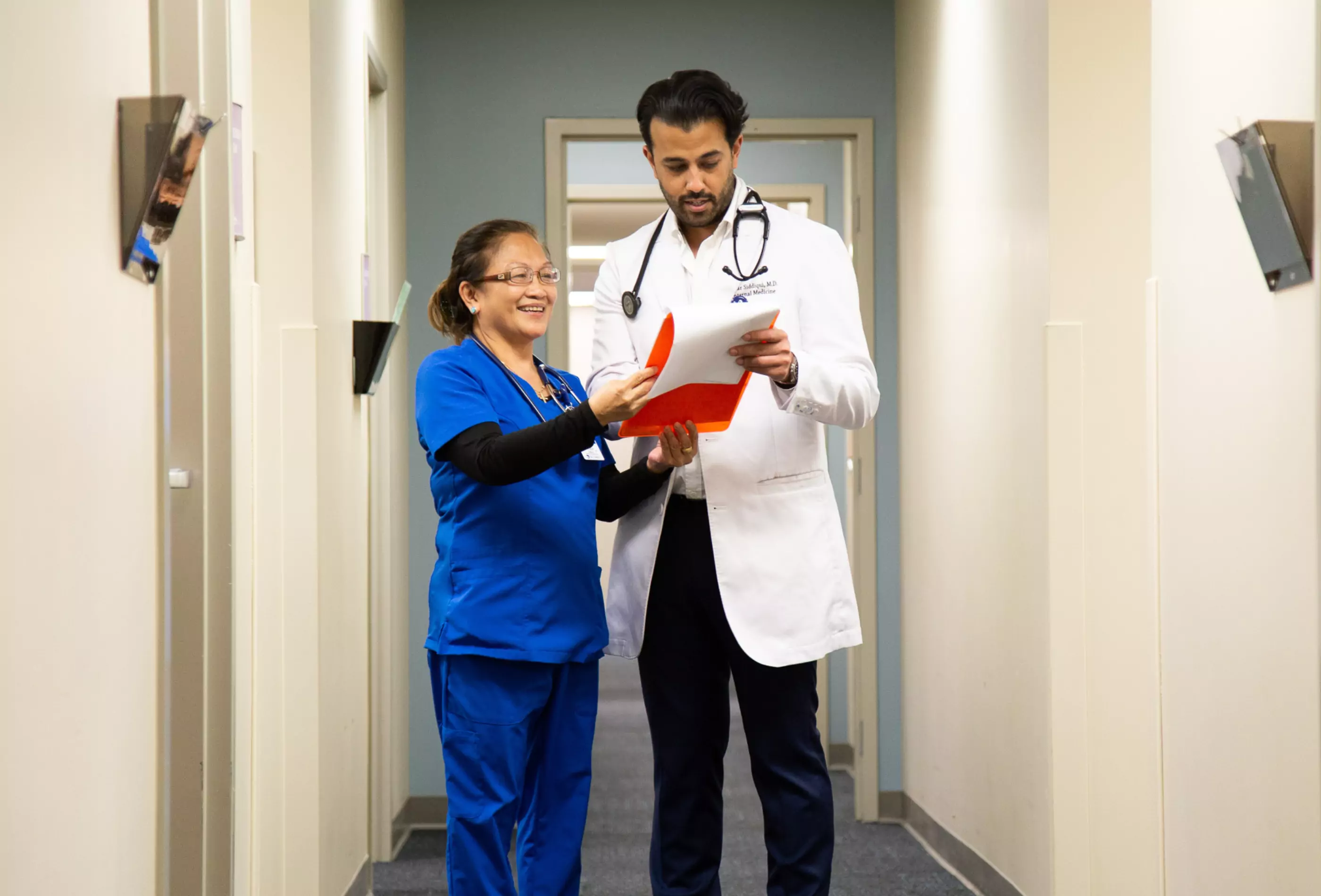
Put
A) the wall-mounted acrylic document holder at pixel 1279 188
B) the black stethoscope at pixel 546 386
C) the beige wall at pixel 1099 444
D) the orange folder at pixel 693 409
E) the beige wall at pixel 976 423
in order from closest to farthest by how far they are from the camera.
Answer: the wall-mounted acrylic document holder at pixel 1279 188, the orange folder at pixel 693 409, the black stethoscope at pixel 546 386, the beige wall at pixel 1099 444, the beige wall at pixel 976 423

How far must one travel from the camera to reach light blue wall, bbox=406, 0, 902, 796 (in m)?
4.14

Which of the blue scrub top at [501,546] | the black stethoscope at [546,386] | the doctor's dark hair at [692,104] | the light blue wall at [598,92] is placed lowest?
the blue scrub top at [501,546]

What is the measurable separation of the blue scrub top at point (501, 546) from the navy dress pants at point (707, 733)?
133 millimetres

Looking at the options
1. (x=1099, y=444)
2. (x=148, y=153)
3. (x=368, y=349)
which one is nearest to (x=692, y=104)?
(x=148, y=153)

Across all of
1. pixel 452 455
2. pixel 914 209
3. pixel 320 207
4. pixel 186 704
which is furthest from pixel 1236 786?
pixel 914 209

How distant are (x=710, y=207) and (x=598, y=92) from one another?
2279 millimetres

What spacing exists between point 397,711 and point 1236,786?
283 cm

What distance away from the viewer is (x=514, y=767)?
77.7 inches

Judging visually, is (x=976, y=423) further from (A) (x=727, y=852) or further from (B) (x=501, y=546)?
(B) (x=501, y=546)

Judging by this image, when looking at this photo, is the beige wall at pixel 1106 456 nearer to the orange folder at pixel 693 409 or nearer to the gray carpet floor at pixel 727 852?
the gray carpet floor at pixel 727 852

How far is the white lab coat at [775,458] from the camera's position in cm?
197

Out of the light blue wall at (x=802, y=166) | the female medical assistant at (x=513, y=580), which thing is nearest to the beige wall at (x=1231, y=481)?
the female medical assistant at (x=513, y=580)

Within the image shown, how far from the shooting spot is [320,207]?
2713mm

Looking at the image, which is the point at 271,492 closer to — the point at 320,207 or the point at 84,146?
the point at 320,207
